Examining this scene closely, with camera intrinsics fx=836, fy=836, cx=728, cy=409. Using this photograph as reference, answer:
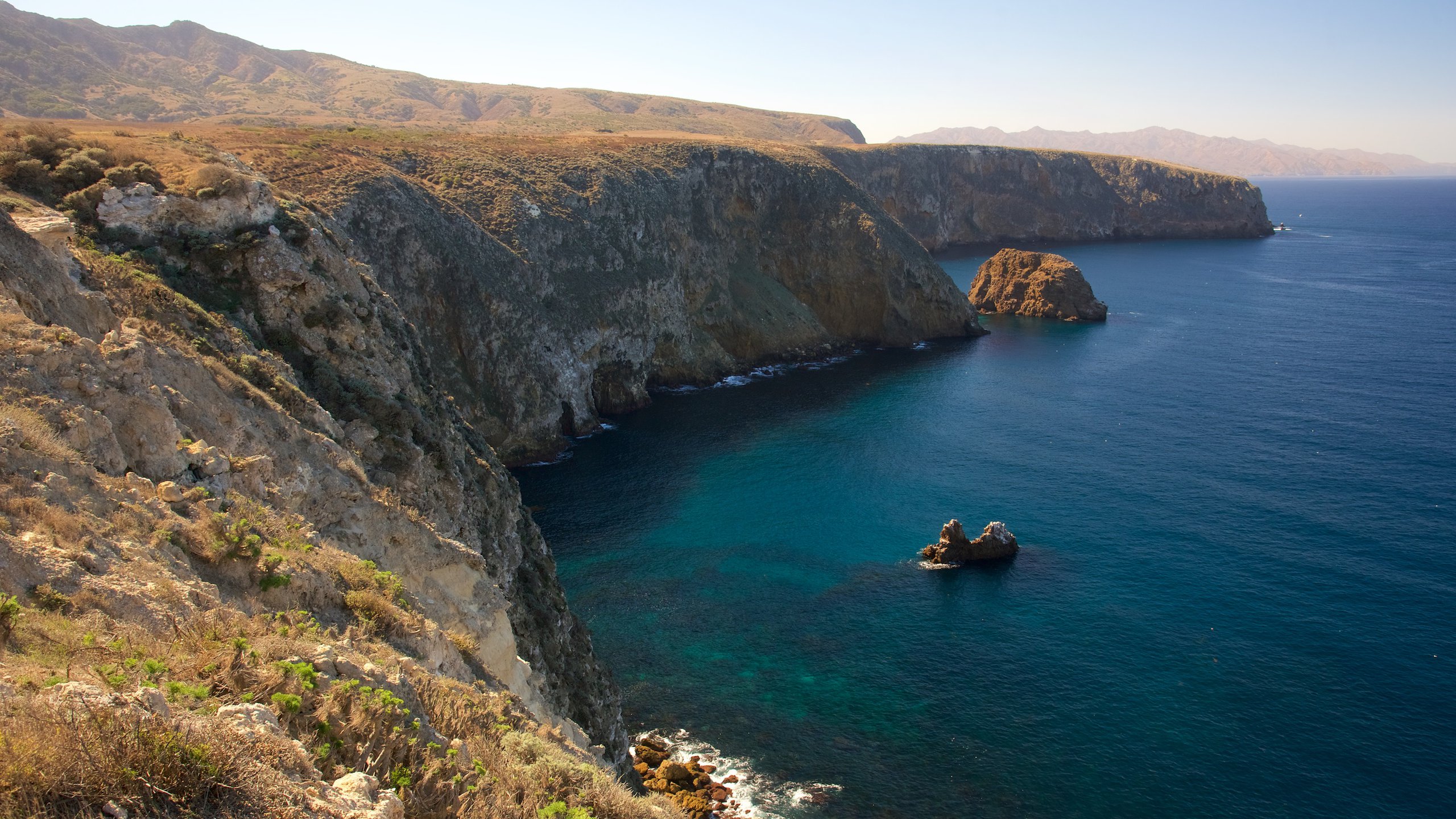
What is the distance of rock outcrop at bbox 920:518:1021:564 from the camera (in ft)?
177

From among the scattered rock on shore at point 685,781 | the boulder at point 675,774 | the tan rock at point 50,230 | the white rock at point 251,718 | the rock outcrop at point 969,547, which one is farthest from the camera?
the rock outcrop at point 969,547

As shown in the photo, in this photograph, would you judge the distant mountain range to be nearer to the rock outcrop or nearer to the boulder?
the rock outcrop

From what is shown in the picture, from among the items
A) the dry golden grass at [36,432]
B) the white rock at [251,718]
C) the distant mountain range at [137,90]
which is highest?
the distant mountain range at [137,90]

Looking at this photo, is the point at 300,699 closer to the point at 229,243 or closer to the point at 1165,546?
the point at 229,243

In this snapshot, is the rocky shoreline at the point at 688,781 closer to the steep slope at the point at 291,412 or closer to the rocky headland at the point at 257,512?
the rocky headland at the point at 257,512

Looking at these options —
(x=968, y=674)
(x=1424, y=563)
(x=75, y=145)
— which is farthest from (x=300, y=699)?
(x=1424, y=563)

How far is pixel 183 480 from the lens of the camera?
18.5 metres

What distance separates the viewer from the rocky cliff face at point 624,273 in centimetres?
7338

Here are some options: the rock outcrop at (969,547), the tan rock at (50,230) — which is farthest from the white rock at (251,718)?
the rock outcrop at (969,547)

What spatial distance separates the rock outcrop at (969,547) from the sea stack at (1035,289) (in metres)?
76.1

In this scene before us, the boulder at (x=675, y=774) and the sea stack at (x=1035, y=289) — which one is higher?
the sea stack at (x=1035, y=289)

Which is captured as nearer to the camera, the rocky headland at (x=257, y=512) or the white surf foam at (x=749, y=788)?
the rocky headland at (x=257, y=512)

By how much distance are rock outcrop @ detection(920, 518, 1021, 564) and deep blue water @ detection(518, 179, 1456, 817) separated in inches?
55.6

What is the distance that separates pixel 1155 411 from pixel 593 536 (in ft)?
186
